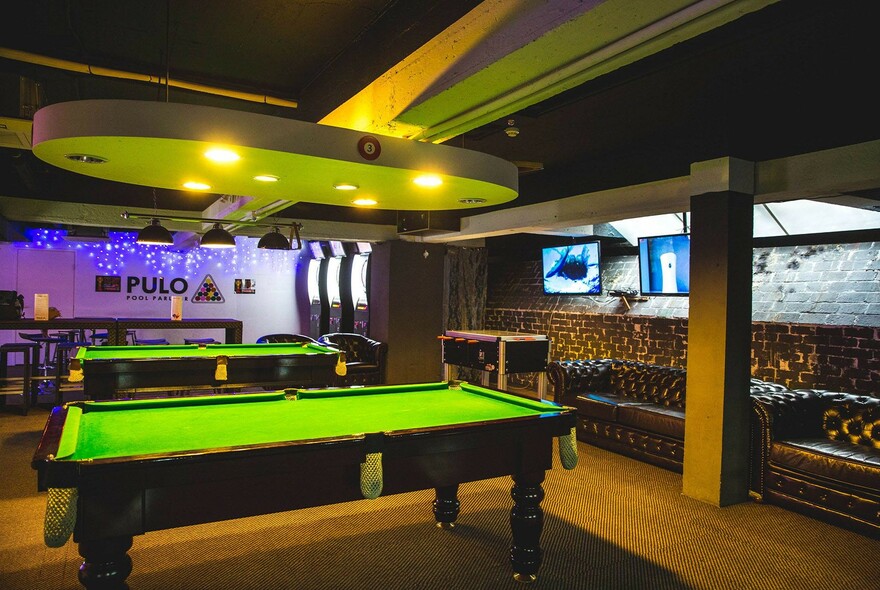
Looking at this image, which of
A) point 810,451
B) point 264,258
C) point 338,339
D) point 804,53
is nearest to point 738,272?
point 810,451

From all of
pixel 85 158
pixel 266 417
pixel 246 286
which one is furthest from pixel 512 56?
pixel 246 286

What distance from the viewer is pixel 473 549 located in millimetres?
3619

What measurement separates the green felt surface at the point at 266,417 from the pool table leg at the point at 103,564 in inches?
13.1

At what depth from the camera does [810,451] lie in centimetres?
429

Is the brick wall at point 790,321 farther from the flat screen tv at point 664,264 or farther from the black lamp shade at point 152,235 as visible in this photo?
the black lamp shade at point 152,235

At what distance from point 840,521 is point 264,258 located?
11.0 meters

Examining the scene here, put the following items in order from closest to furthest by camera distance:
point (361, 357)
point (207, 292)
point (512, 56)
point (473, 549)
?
point (512, 56)
point (473, 549)
point (361, 357)
point (207, 292)

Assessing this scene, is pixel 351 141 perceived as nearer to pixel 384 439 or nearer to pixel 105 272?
pixel 384 439

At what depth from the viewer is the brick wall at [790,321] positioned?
5.51m

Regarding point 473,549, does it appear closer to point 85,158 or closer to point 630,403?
point 85,158

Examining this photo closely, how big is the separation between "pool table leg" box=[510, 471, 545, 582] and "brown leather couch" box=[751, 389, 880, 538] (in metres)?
2.33

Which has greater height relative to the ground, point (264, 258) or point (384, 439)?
point (264, 258)

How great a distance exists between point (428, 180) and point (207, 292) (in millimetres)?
10405

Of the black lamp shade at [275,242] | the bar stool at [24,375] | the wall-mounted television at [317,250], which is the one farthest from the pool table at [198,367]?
the wall-mounted television at [317,250]
